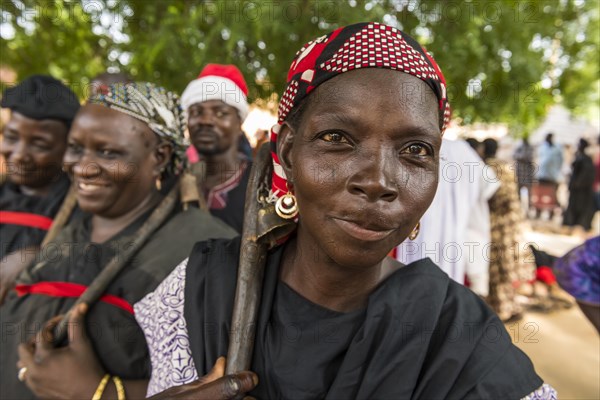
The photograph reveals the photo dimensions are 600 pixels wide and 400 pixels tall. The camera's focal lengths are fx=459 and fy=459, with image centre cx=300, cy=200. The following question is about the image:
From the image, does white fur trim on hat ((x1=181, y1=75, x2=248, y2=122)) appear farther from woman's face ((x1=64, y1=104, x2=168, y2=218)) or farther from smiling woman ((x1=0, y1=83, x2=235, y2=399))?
woman's face ((x1=64, y1=104, x2=168, y2=218))

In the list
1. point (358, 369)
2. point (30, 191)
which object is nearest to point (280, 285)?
point (358, 369)

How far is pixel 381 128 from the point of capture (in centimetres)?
116

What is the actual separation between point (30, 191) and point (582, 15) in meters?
6.43

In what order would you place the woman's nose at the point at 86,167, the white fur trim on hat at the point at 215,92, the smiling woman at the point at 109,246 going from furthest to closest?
1. the white fur trim on hat at the point at 215,92
2. the woman's nose at the point at 86,167
3. the smiling woman at the point at 109,246

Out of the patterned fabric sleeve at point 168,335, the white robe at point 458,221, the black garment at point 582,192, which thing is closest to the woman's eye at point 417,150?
the patterned fabric sleeve at point 168,335

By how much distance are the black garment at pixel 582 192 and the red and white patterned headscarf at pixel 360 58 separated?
10.9 metres

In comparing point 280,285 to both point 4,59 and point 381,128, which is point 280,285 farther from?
point 4,59

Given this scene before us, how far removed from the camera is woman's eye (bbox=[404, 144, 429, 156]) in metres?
1.21

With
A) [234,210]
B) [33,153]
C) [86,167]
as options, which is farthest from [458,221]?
[33,153]

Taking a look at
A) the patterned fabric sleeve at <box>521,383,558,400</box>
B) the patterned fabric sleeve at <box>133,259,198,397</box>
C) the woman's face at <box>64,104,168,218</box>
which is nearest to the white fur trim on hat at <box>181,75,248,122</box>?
the woman's face at <box>64,104,168,218</box>

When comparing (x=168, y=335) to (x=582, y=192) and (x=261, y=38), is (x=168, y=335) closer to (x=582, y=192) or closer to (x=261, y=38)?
(x=261, y=38)

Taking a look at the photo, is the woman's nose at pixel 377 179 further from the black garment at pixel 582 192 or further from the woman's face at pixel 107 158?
the black garment at pixel 582 192

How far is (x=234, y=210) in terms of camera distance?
333 cm

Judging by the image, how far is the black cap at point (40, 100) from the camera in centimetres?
252
